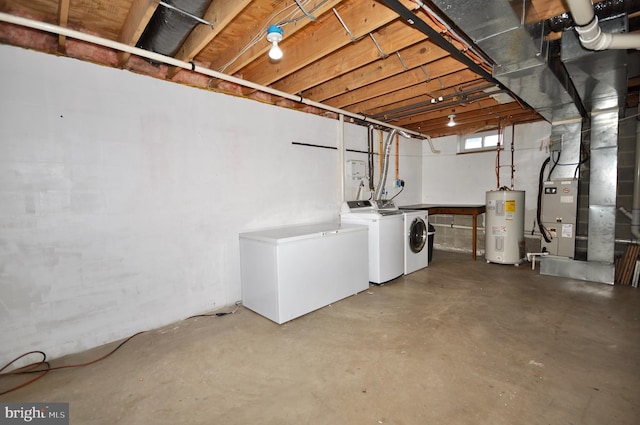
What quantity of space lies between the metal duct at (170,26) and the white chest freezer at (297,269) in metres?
1.71

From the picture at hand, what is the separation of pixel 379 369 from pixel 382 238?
6.06 ft

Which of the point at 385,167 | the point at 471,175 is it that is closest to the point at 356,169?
the point at 385,167

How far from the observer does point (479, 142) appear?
17.6ft

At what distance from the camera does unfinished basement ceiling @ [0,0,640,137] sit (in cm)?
189

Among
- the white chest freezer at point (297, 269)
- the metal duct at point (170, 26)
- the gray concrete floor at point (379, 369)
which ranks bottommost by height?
the gray concrete floor at point (379, 369)

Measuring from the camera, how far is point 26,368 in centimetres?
205

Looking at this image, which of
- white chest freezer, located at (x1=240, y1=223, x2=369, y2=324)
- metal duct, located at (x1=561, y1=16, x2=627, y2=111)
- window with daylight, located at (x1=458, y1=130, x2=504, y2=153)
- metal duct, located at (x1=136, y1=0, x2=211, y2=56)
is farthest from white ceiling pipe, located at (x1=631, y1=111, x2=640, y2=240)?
metal duct, located at (x1=136, y1=0, x2=211, y2=56)

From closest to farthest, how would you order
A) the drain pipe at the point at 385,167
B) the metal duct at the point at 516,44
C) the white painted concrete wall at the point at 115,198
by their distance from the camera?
the metal duct at the point at 516,44 < the white painted concrete wall at the point at 115,198 < the drain pipe at the point at 385,167

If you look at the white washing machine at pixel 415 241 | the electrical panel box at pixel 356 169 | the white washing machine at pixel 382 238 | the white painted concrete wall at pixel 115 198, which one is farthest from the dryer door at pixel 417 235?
the white painted concrete wall at pixel 115 198

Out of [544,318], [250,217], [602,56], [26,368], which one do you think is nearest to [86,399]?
[26,368]

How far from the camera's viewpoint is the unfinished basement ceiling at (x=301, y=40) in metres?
1.89

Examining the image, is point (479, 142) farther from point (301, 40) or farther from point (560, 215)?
point (301, 40)

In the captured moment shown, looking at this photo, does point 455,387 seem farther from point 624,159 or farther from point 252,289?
point 624,159

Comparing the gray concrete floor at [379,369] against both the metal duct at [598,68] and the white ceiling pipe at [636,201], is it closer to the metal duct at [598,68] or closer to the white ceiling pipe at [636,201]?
the white ceiling pipe at [636,201]
